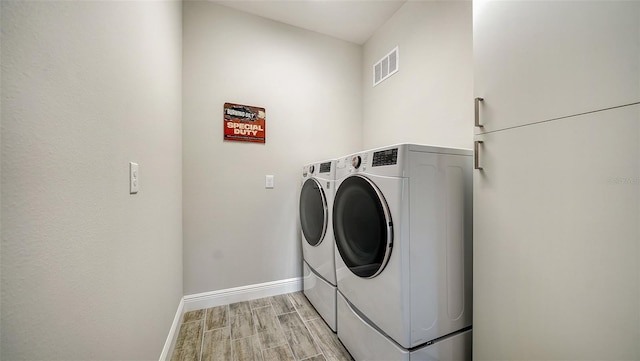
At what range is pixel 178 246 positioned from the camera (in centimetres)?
170

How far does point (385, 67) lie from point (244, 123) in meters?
1.45

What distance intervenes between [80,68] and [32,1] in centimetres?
16

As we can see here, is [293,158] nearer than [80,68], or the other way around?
[80,68]

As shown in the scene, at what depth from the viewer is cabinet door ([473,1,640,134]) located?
638mm

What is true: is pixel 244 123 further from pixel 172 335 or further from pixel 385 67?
pixel 172 335

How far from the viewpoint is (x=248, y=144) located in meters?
2.05

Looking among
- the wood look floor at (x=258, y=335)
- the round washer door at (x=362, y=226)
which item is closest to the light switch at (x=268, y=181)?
the round washer door at (x=362, y=226)

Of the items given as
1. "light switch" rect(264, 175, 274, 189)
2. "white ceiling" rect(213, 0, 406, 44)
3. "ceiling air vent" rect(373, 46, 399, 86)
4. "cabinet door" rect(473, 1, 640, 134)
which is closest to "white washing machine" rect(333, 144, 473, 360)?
"cabinet door" rect(473, 1, 640, 134)

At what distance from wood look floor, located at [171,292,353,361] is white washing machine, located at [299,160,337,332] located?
132mm

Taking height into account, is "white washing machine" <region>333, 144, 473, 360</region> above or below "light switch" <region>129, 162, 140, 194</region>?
below

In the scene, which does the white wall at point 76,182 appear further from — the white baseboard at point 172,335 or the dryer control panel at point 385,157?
the dryer control panel at point 385,157

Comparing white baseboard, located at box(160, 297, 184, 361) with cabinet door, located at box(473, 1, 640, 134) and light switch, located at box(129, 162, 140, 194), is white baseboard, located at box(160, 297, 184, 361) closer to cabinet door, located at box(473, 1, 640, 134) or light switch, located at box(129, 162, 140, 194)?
light switch, located at box(129, 162, 140, 194)

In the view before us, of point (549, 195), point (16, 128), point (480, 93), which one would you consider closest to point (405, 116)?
point (480, 93)

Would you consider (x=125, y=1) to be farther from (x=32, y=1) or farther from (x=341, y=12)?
(x=341, y=12)
